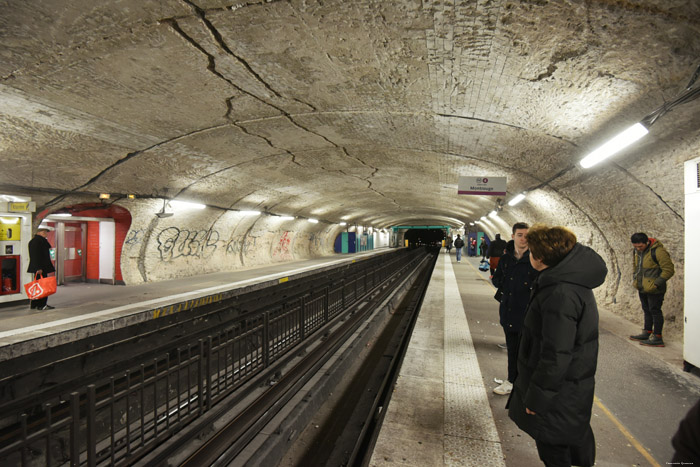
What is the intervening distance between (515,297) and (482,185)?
17.1 ft

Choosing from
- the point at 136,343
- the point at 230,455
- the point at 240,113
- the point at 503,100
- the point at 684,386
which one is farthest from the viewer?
the point at 136,343

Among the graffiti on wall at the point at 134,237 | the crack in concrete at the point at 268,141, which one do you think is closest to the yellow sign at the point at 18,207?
the graffiti on wall at the point at 134,237

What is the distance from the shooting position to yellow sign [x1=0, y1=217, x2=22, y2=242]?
24.5ft

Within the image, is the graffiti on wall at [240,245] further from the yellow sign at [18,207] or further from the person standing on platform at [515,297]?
the person standing on platform at [515,297]

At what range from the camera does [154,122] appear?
537 cm

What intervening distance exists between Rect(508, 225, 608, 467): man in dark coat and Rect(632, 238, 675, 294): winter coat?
4.28 metres

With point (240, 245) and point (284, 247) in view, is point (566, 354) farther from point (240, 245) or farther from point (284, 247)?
point (284, 247)

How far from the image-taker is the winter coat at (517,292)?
3584 mm

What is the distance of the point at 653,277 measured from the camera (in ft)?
17.0

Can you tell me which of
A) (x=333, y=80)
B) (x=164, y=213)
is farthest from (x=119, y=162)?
(x=333, y=80)

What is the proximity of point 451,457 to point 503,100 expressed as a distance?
394 cm

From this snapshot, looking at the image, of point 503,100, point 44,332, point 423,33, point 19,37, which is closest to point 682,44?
point 503,100

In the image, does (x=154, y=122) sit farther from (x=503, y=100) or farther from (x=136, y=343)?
(x=503, y=100)

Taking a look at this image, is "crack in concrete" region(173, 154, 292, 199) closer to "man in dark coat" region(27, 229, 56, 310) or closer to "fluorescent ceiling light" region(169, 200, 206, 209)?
"fluorescent ceiling light" region(169, 200, 206, 209)
